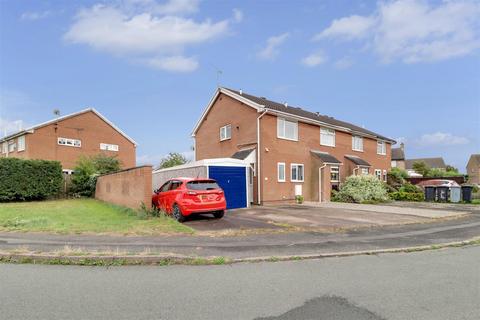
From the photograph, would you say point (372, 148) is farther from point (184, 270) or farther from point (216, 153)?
point (184, 270)

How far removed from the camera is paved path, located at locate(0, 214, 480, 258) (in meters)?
8.00

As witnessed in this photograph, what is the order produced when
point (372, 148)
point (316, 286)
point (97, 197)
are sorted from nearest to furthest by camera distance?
point (316, 286) < point (97, 197) < point (372, 148)

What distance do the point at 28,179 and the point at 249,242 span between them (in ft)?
66.8

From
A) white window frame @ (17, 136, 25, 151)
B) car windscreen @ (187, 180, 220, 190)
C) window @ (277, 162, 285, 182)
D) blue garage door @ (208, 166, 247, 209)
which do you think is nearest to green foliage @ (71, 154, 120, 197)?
white window frame @ (17, 136, 25, 151)

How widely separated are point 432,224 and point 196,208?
873 centimetres

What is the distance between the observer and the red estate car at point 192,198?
13.1 meters

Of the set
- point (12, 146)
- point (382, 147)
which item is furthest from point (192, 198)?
point (12, 146)

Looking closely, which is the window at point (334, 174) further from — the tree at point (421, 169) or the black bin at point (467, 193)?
the tree at point (421, 169)

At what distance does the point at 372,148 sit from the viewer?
110 feet

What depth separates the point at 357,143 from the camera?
31172 millimetres

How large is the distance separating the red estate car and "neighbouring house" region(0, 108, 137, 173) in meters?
25.0

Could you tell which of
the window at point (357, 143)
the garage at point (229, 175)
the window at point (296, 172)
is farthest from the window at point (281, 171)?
the window at point (357, 143)

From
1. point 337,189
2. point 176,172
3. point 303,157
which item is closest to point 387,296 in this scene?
point 176,172

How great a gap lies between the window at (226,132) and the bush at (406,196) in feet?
42.9
